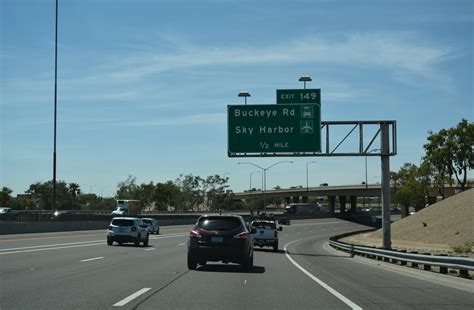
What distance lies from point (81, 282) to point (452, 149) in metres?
75.8

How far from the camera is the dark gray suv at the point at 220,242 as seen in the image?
62.4 ft

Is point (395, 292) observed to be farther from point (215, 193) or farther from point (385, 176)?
point (215, 193)

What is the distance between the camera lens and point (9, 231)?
44312 millimetres

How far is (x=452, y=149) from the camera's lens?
3260 inches

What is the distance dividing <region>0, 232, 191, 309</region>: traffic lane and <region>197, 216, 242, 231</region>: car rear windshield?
1572 mm

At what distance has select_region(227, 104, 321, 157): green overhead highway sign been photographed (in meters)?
36.0

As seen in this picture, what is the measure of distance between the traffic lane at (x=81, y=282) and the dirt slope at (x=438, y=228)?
3371cm

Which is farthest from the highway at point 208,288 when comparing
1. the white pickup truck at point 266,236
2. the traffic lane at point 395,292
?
the white pickup truck at point 266,236

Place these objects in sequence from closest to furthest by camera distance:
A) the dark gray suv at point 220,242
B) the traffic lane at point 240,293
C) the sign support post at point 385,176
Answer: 1. the traffic lane at point 240,293
2. the dark gray suv at point 220,242
3. the sign support post at point 385,176

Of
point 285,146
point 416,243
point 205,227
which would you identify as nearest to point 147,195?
point 416,243

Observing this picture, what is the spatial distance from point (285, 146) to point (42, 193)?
117 metres

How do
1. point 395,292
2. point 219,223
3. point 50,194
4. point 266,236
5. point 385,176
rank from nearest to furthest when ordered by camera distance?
point 395,292 < point 219,223 < point 385,176 < point 266,236 < point 50,194

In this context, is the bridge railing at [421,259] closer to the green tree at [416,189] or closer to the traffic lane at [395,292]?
the traffic lane at [395,292]

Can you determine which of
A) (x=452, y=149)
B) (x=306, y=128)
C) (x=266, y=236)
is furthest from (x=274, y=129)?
(x=452, y=149)
